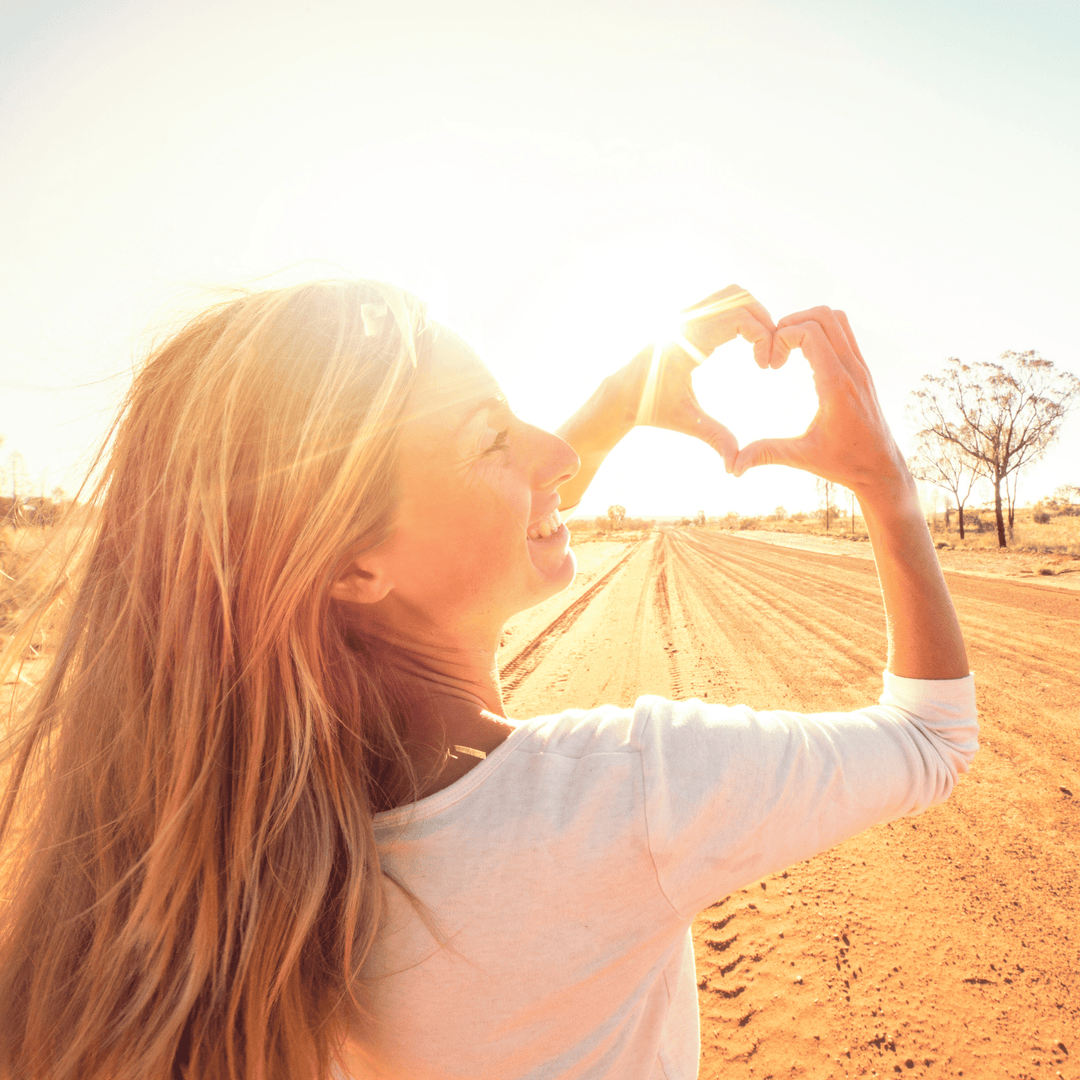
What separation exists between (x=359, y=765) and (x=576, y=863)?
0.39 metres

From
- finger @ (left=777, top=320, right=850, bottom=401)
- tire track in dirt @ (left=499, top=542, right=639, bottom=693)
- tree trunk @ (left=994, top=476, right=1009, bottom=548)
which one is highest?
finger @ (left=777, top=320, right=850, bottom=401)

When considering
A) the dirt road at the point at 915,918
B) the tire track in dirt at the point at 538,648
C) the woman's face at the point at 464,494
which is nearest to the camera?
the woman's face at the point at 464,494

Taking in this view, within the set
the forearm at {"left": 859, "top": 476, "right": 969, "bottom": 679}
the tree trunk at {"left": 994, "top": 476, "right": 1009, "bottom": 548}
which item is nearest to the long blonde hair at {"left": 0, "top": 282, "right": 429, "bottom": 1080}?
the forearm at {"left": 859, "top": 476, "right": 969, "bottom": 679}

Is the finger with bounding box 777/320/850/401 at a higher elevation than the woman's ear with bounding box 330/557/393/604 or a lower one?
higher

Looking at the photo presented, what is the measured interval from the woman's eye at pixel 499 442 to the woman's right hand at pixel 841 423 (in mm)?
573

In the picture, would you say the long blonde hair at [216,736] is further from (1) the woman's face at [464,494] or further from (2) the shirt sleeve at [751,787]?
(2) the shirt sleeve at [751,787]

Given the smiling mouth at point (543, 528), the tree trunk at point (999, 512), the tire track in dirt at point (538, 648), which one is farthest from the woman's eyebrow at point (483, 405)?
the tree trunk at point (999, 512)

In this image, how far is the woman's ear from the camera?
3.25ft

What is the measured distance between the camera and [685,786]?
2.39ft

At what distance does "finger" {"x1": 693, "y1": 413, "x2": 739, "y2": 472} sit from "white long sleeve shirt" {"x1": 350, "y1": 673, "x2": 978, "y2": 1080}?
683 millimetres

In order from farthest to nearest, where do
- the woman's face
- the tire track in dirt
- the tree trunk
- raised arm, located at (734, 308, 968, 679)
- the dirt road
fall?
the tree trunk → the tire track in dirt → the dirt road → raised arm, located at (734, 308, 968, 679) → the woman's face

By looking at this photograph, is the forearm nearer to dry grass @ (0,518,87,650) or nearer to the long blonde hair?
the long blonde hair

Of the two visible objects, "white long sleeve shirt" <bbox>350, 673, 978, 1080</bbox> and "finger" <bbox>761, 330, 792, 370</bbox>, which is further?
"finger" <bbox>761, 330, 792, 370</bbox>

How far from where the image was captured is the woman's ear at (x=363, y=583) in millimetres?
990
